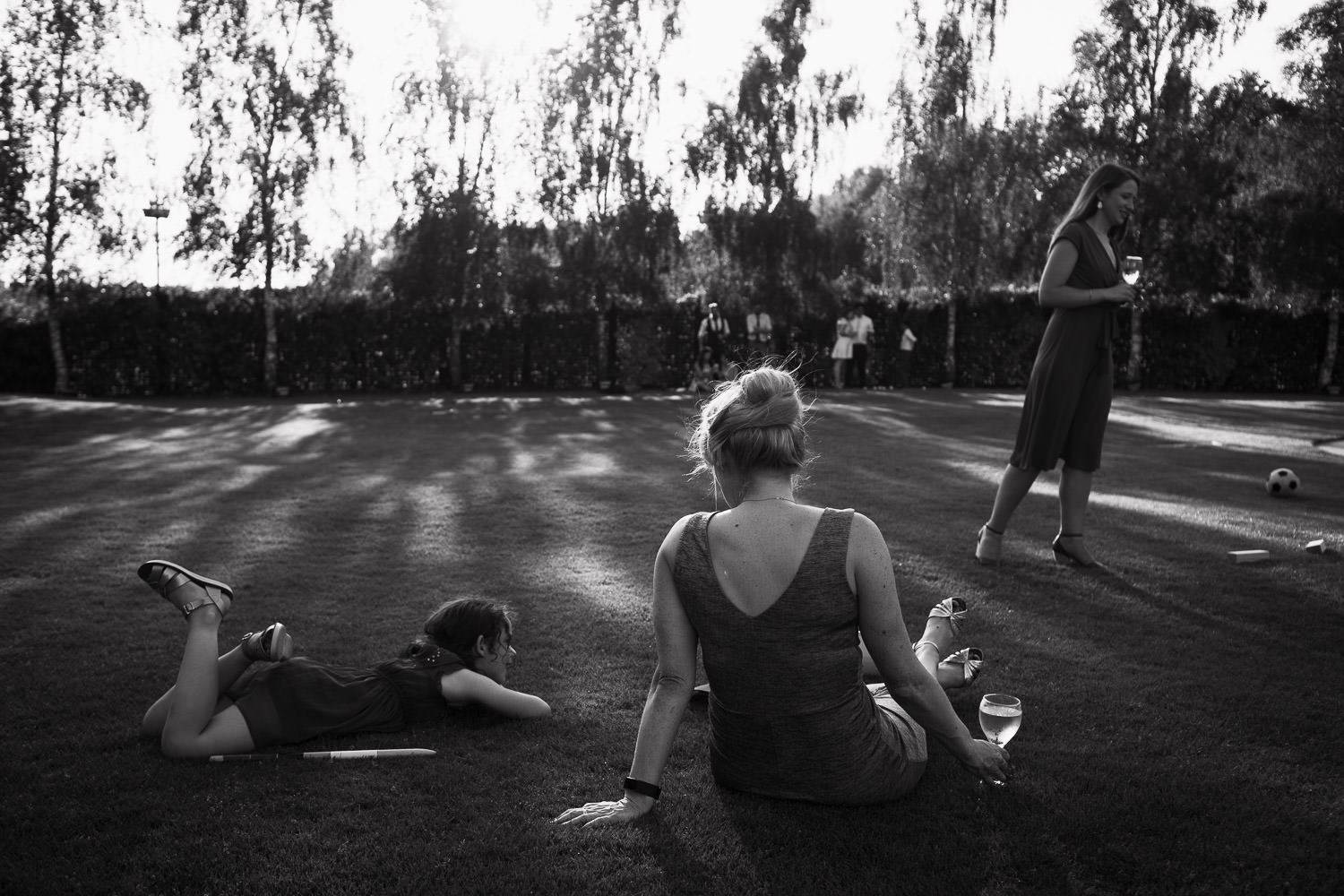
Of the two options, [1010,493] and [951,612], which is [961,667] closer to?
[951,612]

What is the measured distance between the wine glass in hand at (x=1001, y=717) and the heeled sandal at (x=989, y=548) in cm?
282

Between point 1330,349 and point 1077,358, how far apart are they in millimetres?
23258

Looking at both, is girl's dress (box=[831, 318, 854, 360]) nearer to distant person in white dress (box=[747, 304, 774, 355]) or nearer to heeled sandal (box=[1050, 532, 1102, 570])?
distant person in white dress (box=[747, 304, 774, 355])

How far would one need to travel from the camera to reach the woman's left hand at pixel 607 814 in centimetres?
291

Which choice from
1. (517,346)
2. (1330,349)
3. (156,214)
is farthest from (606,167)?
(1330,349)

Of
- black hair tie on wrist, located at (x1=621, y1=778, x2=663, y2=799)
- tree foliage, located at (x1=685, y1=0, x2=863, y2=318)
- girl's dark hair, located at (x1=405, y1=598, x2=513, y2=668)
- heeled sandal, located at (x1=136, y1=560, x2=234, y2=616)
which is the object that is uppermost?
tree foliage, located at (x1=685, y1=0, x2=863, y2=318)

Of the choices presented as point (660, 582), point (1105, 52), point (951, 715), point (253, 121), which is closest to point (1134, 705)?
point (951, 715)

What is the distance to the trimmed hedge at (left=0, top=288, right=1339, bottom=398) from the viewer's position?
877 inches

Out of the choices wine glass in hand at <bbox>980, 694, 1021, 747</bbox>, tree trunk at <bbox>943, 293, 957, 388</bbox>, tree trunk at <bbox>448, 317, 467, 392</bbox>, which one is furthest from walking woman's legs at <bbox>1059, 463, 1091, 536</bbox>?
tree trunk at <bbox>943, 293, 957, 388</bbox>

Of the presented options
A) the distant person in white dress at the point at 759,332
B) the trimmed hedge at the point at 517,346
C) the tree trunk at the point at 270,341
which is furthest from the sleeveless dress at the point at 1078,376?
the tree trunk at the point at 270,341

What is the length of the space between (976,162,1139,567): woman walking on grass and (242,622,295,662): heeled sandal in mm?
4029

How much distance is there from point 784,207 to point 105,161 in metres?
15.6

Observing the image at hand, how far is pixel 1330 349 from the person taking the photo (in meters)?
24.7

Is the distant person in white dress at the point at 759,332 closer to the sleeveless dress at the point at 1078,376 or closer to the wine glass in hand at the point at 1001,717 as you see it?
the sleeveless dress at the point at 1078,376
